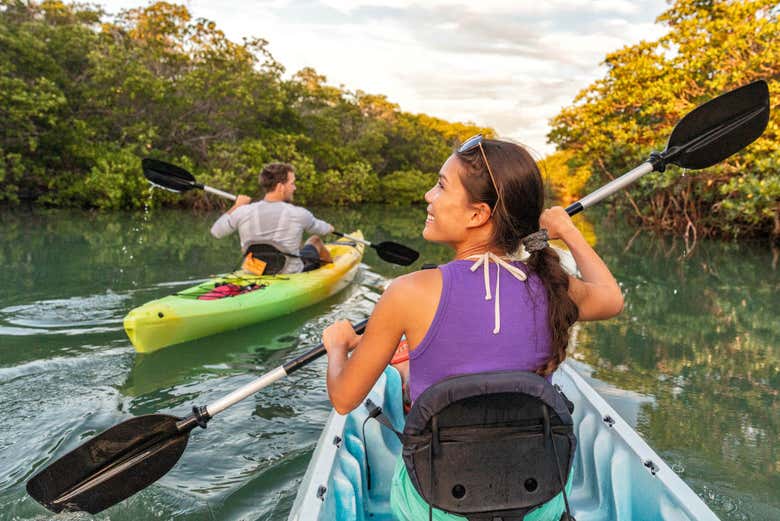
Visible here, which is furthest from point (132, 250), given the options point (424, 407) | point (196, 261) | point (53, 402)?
point (424, 407)

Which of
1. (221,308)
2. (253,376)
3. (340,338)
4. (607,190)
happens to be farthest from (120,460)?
(221,308)

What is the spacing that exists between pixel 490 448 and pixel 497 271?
40 centimetres

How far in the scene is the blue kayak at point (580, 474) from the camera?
1873 mm

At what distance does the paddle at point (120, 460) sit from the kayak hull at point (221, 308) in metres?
A: 2.10

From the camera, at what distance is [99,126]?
16297 mm

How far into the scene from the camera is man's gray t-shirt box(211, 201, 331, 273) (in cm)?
538

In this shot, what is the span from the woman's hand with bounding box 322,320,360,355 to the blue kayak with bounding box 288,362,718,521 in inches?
21.9

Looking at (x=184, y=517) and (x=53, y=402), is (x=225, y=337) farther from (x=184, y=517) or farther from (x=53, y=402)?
(x=184, y=517)

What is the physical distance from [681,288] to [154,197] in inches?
553

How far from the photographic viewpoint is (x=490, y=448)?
133cm

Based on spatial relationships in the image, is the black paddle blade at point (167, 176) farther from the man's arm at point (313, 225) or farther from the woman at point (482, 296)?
the woman at point (482, 296)

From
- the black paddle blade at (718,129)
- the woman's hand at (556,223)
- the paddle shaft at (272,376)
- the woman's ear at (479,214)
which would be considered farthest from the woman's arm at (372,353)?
the black paddle blade at (718,129)

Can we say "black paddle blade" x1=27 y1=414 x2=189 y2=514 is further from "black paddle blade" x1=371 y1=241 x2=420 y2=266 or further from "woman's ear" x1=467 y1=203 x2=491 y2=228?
"black paddle blade" x1=371 y1=241 x2=420 y2=266

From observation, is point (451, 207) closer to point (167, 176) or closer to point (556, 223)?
point (556, 223)
